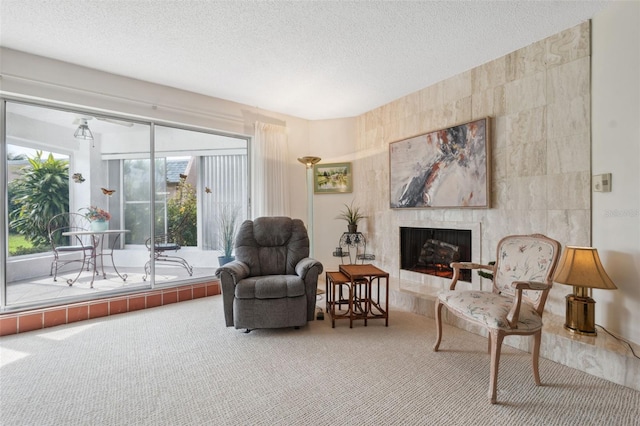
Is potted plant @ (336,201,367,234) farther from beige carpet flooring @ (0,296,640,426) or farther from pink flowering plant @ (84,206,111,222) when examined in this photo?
pink flowering plant @ (84,206,111,222)

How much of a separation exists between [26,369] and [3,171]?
75.7 inches

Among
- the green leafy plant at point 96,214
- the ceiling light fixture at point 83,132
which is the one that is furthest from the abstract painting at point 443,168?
the ceiling light fixture at point 83,132

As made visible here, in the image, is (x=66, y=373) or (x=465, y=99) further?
(x=465, y=99)

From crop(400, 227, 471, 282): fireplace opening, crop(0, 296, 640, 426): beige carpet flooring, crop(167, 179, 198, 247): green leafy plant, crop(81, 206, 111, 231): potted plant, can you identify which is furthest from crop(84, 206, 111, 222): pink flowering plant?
crop(400, 227, 471, 282): fireplace opening

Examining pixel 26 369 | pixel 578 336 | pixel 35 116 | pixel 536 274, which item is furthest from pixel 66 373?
pixel 578 336

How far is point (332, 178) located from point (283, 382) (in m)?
3.21

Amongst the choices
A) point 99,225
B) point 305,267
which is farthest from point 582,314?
point 99,225

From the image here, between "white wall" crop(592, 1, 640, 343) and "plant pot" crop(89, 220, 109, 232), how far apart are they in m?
4.89

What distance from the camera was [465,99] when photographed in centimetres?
314

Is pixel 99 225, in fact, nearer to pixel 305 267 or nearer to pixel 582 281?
pixel 305 267

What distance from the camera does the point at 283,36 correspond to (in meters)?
2.48

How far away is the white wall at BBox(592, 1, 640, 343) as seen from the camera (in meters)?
2.01

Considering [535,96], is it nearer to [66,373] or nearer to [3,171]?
[66,373]

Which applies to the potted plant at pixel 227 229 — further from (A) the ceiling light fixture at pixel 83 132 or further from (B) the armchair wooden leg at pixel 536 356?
(B) the armchair wooden leg at pixel 536 356
